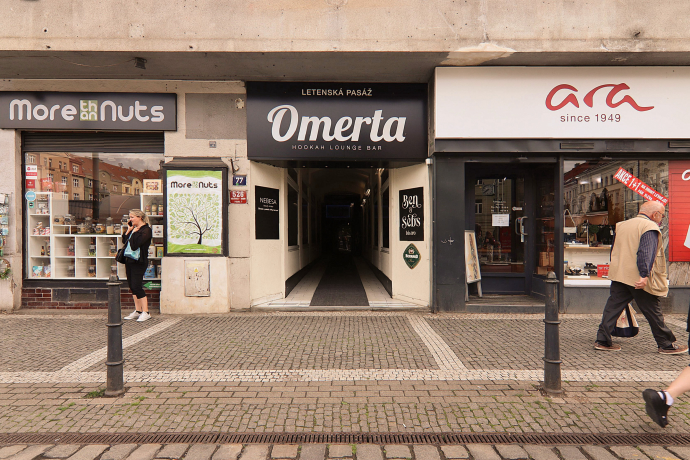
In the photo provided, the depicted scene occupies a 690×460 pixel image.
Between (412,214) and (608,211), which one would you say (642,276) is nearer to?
(608,211)

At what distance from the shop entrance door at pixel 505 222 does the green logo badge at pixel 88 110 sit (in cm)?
739

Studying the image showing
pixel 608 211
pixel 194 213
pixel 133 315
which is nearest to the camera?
pixel 133 315

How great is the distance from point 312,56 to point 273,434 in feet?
17.8

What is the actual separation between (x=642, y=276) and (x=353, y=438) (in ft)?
12.6

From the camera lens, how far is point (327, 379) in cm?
387

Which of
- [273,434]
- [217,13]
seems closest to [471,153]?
[217,13]

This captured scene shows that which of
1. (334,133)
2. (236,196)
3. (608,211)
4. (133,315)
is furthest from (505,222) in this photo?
(133,315)

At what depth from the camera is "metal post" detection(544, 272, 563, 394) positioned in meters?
3.53

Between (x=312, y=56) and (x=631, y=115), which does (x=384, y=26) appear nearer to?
(x=312, y=56)

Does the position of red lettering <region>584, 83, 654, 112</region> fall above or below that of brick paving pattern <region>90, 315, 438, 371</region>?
above

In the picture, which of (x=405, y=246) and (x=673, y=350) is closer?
(x=673, y=350)

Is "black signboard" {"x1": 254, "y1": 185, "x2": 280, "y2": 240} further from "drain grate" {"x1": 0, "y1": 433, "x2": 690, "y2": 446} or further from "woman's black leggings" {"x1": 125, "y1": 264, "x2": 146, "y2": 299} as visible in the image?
"drain grate" {"x1": 0, "y1": 433, "x2": 690, "y2": 446}

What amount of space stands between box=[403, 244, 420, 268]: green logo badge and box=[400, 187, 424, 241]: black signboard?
0.18 metres

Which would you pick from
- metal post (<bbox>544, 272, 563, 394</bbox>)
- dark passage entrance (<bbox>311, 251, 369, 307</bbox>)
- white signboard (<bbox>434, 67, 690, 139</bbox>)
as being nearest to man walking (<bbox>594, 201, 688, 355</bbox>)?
metal post (<bbox>544, 272, 563, 394</bbox>)
